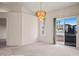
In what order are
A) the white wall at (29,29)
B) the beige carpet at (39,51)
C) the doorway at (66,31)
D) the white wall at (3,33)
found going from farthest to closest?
the white wall at (3,33) → the white wall at (29,29) → the doorway at (66,31) → the beige carpet at (39,51)

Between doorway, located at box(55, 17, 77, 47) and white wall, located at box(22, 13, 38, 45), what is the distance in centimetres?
139

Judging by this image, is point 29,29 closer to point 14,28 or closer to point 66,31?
point 14,28

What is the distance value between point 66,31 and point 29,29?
223 cm

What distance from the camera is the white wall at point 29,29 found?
23.6ft

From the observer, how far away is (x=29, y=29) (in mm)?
7691

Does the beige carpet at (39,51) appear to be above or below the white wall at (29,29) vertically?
below

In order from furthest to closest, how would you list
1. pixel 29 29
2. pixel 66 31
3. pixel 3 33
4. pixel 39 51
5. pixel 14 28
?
pixel 3 33, pixel 29 29, pixel 66 31, pixel 14 28, pixel 39 51

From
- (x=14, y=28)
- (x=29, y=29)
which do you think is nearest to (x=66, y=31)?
(x=29, y=29)

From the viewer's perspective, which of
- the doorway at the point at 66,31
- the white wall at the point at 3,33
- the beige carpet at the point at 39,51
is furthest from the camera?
the white wall at the point at 3,33

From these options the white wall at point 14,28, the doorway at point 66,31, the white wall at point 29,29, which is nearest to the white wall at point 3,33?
the white wall at point 29,29

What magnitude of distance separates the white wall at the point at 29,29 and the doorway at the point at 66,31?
139cm

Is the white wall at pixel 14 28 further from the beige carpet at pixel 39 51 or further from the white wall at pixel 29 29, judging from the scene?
the beige carpet at pixel 39 51

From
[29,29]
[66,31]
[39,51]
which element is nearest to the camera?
[39,51]

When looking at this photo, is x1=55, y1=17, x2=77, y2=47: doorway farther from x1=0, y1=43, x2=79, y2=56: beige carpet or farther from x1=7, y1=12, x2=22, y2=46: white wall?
x1=7, y1=12, x2=22, y2=46: white wall
